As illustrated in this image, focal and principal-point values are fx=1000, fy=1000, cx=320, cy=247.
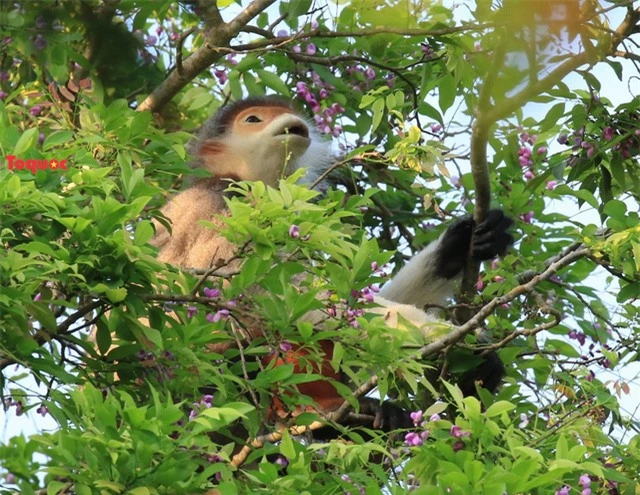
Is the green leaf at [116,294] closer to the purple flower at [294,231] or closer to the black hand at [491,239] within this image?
the purple flower at [294,231]

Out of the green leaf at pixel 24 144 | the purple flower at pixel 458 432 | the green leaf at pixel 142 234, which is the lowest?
the purple flower at pixel 458 432

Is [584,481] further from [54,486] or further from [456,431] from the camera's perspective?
[54,486]

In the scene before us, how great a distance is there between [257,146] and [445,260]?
133 cm

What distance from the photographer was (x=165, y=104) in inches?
182

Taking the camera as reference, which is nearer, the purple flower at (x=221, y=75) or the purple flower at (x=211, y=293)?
the purple flower at (x=211, y=293)

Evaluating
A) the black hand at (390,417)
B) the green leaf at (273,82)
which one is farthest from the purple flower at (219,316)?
the green leaf at (273,82)

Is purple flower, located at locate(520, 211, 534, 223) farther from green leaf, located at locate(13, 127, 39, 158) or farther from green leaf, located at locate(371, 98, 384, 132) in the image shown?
green leaf, located at locate(13, 127, 39, 158)

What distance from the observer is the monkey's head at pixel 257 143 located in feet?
18.5

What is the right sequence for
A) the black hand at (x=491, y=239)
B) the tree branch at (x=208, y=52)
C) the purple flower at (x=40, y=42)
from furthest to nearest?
the black hand at (x=491, y=239) → the tree branch at (x=208, y=52) → the purple flower at (x=40, y=42)

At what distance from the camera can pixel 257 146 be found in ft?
19.0

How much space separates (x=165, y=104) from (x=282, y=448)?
7.50 feet

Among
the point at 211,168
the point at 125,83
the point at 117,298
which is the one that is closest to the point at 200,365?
the point at 117,298

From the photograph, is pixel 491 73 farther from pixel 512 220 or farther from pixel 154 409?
pixel 512 220

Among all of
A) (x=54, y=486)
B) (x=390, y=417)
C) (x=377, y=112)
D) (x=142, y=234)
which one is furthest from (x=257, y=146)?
(x=54, y=486)
